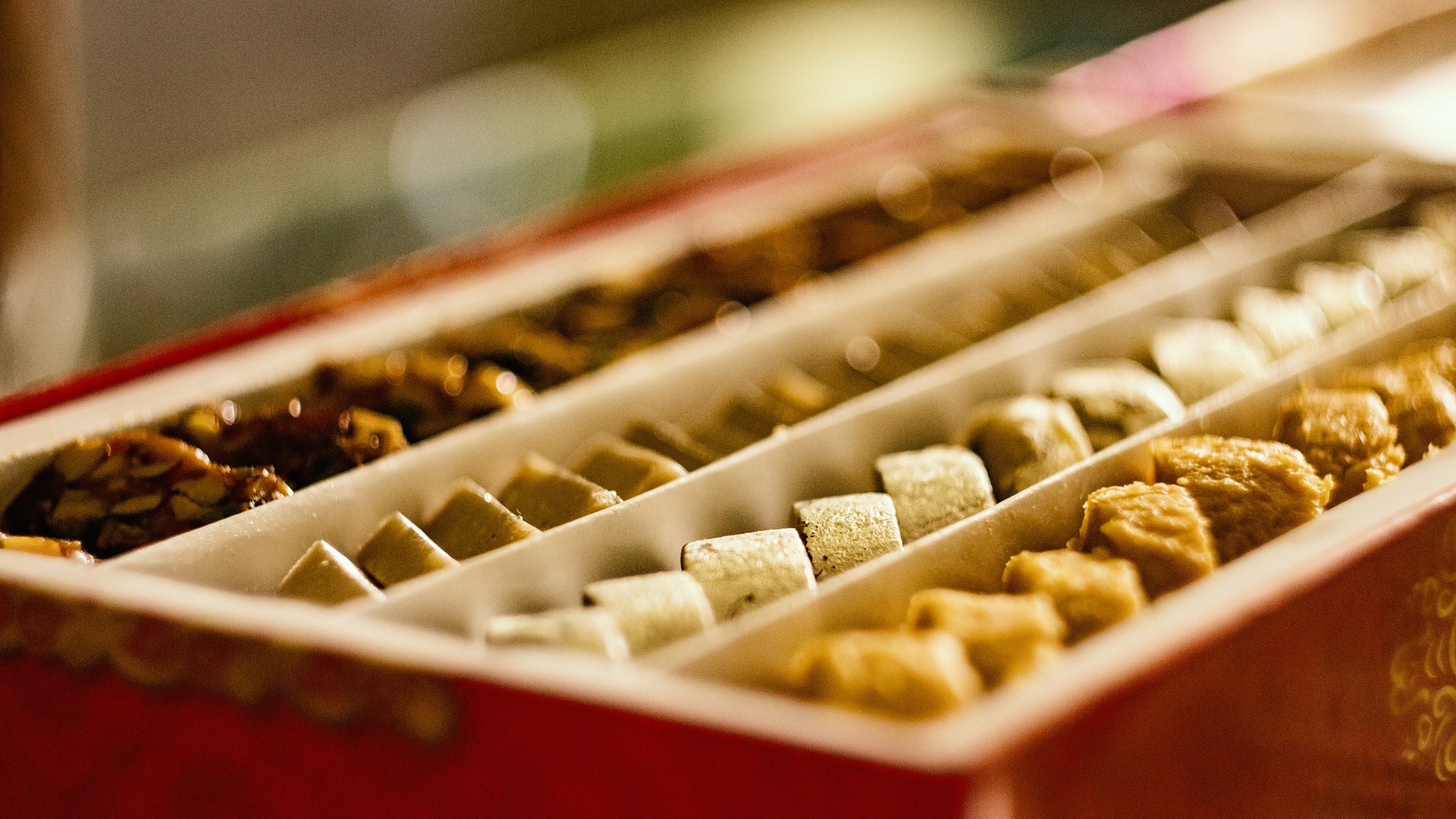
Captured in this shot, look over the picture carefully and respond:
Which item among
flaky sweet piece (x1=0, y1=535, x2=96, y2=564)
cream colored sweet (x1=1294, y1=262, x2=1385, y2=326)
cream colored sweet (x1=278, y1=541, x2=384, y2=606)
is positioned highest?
cream colored sweet (x1=1294, y1=262, x2=1385, y2=326)

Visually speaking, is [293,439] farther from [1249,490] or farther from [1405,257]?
[1405,257]

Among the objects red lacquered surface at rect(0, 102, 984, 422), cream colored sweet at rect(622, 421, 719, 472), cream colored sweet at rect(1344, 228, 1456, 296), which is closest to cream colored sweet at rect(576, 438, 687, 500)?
cream colored sweet at rect(622, 421, 719, 472)

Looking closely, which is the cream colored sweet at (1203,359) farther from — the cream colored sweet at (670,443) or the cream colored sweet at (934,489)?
the cream colored sweet at (670,443)

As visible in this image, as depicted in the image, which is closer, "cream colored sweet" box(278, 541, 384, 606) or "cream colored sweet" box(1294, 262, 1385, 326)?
"cream colored sweet" box(278, 541, 384, 606)

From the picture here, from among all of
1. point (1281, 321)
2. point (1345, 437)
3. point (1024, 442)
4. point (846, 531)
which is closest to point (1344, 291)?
point (1281, 321)

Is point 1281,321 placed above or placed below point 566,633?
above

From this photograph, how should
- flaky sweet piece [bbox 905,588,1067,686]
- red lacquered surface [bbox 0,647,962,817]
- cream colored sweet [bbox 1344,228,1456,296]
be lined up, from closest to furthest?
red lacquered surface [bbox 0,647,962,817]
flaky sweet piece [bbox 905,588,1067,686]
cream colored sweet [bbox 1344,228,1456,296]

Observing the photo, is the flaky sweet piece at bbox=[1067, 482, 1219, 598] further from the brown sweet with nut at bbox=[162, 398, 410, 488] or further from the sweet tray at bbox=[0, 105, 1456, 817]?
the brown sweet with nut at bbox=[162, 398, 410, 488]
